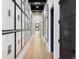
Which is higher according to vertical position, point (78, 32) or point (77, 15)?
point (77, 15)

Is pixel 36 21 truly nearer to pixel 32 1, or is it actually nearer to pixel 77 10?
pixel 32 1

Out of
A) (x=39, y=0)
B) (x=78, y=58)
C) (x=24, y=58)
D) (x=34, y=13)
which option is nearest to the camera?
(x=78, y=58)

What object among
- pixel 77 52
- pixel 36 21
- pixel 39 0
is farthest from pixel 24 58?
pixel 36 21

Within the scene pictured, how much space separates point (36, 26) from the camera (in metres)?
17.5

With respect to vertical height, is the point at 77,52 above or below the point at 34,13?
below

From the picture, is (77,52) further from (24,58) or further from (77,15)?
(24,58)

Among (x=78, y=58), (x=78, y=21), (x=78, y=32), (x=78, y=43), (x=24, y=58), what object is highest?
(x=78, y=21)

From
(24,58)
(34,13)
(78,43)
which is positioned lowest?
(24,58)

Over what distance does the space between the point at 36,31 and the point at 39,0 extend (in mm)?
7651

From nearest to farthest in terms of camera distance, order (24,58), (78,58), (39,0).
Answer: (78,58), (24,58), (39,0)

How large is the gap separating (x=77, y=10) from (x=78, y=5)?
0.08m

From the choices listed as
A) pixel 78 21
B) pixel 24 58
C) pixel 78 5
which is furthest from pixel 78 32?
pixel 24 58

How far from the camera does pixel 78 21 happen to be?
1831mm

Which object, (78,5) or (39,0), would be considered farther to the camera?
(39,0)
